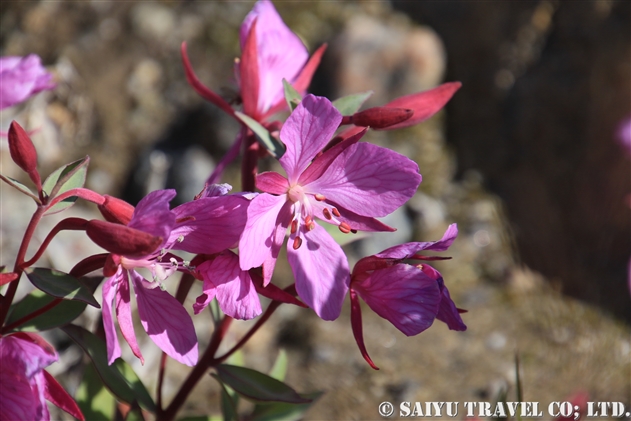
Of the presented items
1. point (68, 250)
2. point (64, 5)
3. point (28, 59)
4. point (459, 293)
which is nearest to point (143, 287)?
point (28, 59)

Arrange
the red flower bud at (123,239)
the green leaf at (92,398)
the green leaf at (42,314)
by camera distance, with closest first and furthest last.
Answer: the red flower bud at (123,239), the green leaf at (42,314), the green leaf at (92,398)

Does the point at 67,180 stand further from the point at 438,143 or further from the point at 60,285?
the point at 438,143

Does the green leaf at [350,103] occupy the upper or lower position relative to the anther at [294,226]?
upper

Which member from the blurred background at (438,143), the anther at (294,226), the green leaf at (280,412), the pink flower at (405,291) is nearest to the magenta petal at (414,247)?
the pink flower at (405,291)

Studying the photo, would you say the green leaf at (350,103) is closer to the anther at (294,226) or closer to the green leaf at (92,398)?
the anther at (294,226)

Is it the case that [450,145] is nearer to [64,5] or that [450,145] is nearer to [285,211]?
[64,5]

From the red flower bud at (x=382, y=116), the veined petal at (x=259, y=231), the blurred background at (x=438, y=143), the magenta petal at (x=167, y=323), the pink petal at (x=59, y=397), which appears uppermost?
the red flower bud at (x=382, y=116)

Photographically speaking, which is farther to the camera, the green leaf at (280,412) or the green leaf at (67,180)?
the green leaf at (280,412)
